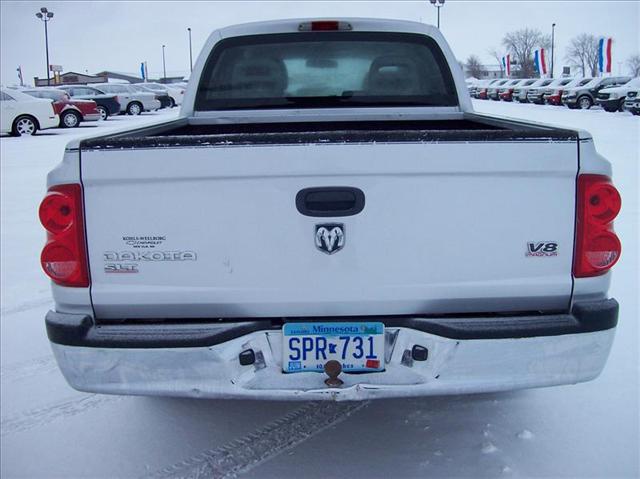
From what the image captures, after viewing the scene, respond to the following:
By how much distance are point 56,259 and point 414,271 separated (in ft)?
4.34

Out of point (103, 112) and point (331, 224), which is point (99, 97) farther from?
point (331, 224)

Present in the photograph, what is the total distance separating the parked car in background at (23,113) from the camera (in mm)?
17906

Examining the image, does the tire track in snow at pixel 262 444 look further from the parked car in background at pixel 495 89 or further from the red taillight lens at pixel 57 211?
the parked car in background at pixel 495 89

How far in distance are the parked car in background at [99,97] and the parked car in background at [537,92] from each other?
21617 mm

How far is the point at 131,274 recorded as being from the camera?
7.52 feet

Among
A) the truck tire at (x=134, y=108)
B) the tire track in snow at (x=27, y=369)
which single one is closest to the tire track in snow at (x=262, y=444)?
the tire track in snow at (x=27, y=369)

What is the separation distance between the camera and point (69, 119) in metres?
21.0

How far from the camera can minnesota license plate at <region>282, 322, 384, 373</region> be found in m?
2.29

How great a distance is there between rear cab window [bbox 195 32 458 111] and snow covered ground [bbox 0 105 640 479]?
202cm

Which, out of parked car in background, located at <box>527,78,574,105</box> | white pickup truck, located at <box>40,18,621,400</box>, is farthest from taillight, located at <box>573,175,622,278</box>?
parked car in background, located at <box>527,78,574,105</box>

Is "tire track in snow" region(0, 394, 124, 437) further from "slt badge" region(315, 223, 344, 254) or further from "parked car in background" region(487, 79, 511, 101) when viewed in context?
"parked car in background" region(487, 79, 511, 101)

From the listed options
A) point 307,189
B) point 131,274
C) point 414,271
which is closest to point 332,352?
point 414,271

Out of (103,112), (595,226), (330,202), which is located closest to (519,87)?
(103,112)

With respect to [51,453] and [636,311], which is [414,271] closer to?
[51,453]
